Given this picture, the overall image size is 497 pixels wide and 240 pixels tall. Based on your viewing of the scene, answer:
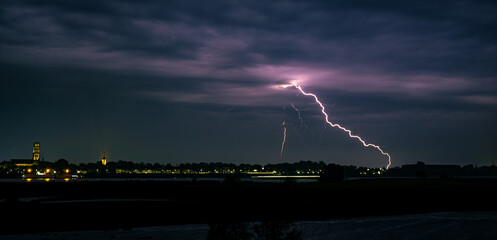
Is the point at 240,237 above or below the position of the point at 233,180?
below

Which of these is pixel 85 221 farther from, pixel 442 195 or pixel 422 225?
pixel 442 195

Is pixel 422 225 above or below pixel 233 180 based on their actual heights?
below

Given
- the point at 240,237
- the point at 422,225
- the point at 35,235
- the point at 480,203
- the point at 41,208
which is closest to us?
the point at 240,237

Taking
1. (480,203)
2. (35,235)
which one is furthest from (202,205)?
(480,203)

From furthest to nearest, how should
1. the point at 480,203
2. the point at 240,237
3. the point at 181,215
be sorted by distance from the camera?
the point at 480,203 → the point at 181,215 → the point at 240,237

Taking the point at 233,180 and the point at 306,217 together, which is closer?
the point at 233,180

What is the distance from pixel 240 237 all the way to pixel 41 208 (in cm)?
4700

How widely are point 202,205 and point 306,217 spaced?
16.3m

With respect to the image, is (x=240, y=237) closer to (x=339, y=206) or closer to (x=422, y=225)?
(x=422, y=225)

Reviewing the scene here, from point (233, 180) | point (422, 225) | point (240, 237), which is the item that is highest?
point (233, 180)

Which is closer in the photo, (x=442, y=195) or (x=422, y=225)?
(x=422, y=225)

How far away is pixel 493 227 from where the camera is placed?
47281mm

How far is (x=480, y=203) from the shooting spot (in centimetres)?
7138

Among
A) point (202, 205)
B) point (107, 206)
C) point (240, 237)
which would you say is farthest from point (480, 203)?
point (240, 237)
